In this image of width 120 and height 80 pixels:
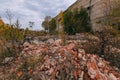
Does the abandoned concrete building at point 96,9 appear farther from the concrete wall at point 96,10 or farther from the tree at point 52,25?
the tree at point 52,25

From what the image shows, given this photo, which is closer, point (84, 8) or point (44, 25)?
point (84, 8)

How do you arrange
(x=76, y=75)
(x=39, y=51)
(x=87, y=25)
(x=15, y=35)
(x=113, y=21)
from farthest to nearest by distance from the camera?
(x=87, y=25)
(x=113, y=21)
(x=15, y=35)
(x=39, y=51)
(x=76, y=75)

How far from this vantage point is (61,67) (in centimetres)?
678

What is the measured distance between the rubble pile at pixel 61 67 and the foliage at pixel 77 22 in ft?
30.2

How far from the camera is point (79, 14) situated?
1789 centimetres

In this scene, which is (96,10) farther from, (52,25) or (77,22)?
(52,25)

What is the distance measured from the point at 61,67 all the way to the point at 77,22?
10.8 meters

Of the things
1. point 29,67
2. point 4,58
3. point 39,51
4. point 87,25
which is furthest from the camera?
point 87,25

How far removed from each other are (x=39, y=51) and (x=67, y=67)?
184 cm

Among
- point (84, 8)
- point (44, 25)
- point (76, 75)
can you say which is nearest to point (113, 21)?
point (84, 8)

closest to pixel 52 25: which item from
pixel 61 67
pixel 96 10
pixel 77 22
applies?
pixel 77 22

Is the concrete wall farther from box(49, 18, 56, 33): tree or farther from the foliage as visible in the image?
box(49, 18, 56, 33): tree

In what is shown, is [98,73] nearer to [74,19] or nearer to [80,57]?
[80,57]

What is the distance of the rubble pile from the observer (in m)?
6.56
